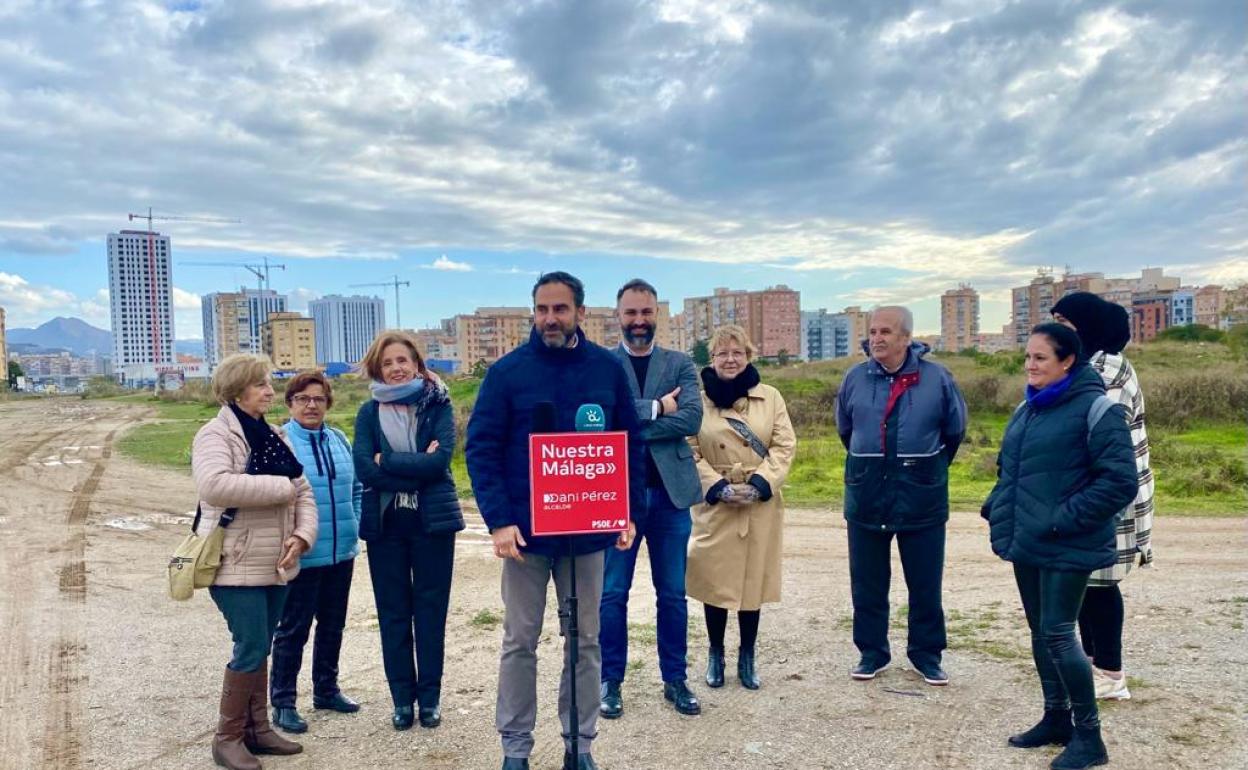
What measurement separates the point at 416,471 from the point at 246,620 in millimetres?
1053

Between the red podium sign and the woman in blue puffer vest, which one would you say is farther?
the woman in blue puffer vest

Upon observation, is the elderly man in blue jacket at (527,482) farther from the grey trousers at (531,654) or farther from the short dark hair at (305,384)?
the short dark hair at (305,384)

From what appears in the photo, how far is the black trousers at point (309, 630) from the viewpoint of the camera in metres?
4.78

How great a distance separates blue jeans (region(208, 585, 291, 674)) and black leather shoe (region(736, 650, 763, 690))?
2.67m

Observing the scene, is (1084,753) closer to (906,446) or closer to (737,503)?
(906,446)

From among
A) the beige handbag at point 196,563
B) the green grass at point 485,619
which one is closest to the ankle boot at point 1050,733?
the green grass at point 485,619

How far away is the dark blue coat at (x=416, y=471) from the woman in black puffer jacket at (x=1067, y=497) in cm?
283

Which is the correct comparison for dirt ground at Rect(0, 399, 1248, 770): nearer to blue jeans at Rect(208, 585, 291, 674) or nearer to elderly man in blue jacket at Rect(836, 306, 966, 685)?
elderly man in blue jacket at Rect(836, 306, 966, 685)

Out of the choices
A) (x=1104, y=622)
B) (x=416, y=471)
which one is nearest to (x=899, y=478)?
(x=1104, y=622)

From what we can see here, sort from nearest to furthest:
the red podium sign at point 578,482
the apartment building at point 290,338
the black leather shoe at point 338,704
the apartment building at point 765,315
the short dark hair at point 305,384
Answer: the red podium sign at point 578,482, the short dark hair at point 305,384, the black leather shoe at point 338,704, the apartment building at point 290,338, the apartment building at point 765,315

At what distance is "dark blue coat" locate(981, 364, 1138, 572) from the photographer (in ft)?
12.6

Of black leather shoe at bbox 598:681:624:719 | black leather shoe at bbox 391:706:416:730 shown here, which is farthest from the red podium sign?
black leather shoe at bbox 391:706:416:730

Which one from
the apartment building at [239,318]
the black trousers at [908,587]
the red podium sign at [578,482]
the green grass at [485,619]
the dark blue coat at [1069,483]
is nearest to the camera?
the red podium sign at [578,482]

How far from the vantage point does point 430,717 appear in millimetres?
4695
